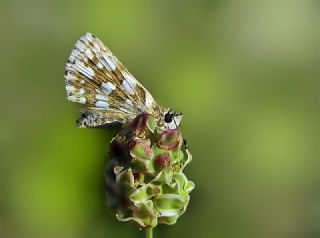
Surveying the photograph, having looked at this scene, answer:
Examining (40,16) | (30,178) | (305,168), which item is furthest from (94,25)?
(305,168)

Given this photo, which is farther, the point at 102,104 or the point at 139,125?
the point at 102,104

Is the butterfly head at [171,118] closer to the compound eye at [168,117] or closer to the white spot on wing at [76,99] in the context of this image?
the compound eye at [168,117]

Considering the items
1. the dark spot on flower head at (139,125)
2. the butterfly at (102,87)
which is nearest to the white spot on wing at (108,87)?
the butterfly at (102,87)

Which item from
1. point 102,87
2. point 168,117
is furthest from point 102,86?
point 168,117

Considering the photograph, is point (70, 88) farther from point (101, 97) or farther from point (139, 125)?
point (139, 125)

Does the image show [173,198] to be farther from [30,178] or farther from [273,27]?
[273,27]

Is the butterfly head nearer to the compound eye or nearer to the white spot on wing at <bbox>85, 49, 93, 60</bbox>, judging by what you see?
the compound eye
